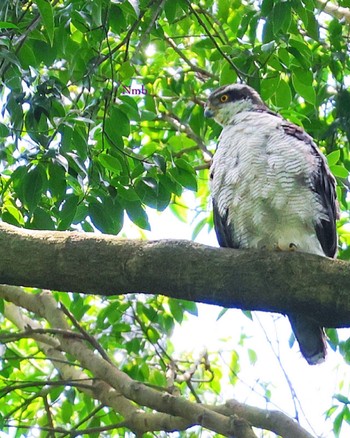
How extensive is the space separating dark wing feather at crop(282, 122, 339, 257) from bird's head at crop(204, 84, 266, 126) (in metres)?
0.80

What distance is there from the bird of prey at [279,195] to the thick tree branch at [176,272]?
825 mm

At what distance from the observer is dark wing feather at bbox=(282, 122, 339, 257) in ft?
13.0

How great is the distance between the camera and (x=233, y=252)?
297 centimetres

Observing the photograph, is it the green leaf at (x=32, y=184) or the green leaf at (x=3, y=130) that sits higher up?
the green leaf at (x=3, y=130)

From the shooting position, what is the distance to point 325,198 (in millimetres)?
3977

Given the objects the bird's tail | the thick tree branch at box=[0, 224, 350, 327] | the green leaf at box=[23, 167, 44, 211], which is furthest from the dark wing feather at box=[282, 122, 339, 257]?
the green leaf at box=[23, 167, 44, 211]

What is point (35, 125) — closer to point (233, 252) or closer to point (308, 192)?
point (233, 252)

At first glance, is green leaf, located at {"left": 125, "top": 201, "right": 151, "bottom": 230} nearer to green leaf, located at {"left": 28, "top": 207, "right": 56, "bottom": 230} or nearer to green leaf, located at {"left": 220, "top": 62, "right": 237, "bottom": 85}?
green leaf, located at {"left": 28, "top": 207, "right": 56, "bottom": 230}

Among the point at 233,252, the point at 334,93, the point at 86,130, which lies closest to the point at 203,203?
the point at 334,93

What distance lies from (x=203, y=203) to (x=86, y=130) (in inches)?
82.3

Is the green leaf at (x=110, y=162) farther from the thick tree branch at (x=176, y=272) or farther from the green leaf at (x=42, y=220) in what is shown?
the thick tree branch at (x=176, y=272)

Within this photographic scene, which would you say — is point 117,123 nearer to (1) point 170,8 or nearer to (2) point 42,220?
(2) point 42,220

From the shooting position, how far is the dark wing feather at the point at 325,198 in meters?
3.97

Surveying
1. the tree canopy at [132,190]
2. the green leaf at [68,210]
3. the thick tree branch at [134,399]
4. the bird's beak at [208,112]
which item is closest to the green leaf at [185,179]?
the tree canopy at [132,190]
